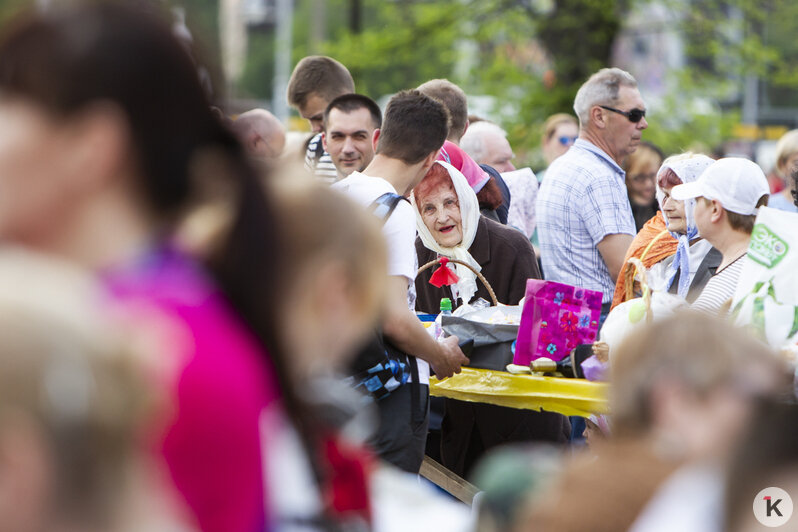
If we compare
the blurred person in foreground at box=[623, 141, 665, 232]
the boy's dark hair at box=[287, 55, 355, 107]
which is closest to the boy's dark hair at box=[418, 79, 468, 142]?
A: the boy's dark hair at box=[287, 55, 355, 107]

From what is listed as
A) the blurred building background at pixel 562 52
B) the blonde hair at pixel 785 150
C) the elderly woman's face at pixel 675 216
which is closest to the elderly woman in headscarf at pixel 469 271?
the elderly woman's face at pixel 675 216

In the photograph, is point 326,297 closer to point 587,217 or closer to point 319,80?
point 587,217

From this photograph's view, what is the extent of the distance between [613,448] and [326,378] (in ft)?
1.95

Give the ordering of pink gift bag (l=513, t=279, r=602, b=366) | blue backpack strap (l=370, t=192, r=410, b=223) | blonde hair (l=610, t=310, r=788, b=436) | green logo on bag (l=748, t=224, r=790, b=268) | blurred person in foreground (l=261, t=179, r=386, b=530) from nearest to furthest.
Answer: blurred person in foreground (l=261, t=179, r=386, b=530), blonde hair (l=610, t=310, r=788, b=436), green logo on bag (l=748, t=224, r=790, b=268), blue backpack strap (l=370, t=192, r=410, b=223), pink gift bag (l=513, t=279, r=602, b=366)

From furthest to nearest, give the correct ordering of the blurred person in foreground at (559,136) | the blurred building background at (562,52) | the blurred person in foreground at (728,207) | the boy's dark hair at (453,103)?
the blurred building background at (562,52) → the blurred person in foreground at (559,136) → the boy's dark hair at (453,103) → the blurred person in foreground at (728,207)

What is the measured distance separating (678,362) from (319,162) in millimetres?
3848

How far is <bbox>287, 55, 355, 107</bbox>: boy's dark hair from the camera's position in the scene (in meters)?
6.20

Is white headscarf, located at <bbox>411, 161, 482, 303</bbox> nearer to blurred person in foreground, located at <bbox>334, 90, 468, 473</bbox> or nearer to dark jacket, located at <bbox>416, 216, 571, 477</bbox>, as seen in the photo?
dark jacket, located at <bbox>416, 216, 571, 477</bbox>

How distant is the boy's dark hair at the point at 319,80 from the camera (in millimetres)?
6199

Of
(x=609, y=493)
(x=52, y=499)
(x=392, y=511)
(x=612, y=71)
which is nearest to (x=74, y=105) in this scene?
(x=52, y=499)

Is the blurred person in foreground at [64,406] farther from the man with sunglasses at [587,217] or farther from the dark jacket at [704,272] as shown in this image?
the man with sunglasses at [587,217]

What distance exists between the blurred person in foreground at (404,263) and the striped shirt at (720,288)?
950mm

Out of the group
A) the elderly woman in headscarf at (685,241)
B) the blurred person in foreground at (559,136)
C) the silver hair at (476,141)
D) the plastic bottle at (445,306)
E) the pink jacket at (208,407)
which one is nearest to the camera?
the pink jacket at (208,407)

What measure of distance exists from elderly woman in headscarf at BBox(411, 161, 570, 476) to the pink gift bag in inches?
25.2
